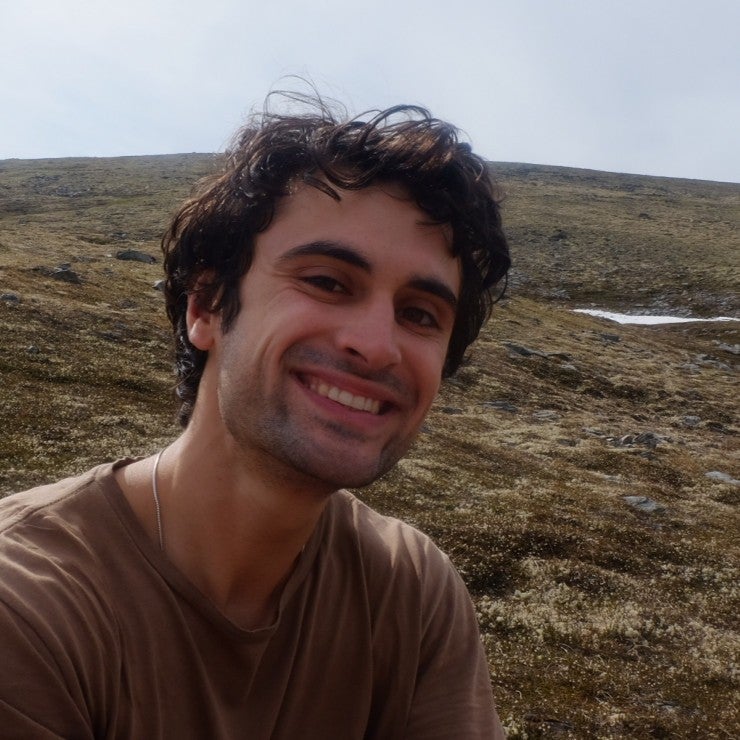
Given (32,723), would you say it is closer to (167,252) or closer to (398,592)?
(398,592)

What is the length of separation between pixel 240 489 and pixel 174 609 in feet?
2.77

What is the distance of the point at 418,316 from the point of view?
17.3 ft

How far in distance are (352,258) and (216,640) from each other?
2435 mm

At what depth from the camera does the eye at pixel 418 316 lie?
521 cm

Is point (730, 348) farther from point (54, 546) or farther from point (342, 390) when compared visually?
point (54, 546)

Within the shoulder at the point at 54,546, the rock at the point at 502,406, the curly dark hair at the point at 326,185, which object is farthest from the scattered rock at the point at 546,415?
the shoulder at the point at 54,546

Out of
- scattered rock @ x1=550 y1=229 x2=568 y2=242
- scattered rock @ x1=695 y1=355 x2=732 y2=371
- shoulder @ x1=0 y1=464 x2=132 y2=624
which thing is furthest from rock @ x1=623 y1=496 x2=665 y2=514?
scattered rock @ x1=550 y1=229 x2=568 y2=242

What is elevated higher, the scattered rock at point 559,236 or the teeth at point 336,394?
the scattered rock at point 559,236

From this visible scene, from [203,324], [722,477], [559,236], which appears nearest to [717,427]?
[722,477]

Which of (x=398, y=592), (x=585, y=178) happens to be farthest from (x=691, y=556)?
(x=585, y=178)

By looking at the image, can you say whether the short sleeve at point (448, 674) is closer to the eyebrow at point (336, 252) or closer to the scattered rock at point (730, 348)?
the eyebrow at point (336, 252)

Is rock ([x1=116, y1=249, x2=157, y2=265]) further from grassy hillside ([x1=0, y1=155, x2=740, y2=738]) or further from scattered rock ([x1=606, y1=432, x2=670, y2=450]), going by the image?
scattered rock ([x1=606, y1=432, x2=670, y2=450])

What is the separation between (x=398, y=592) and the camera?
5.29 metres

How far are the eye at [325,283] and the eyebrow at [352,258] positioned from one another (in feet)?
0.47
